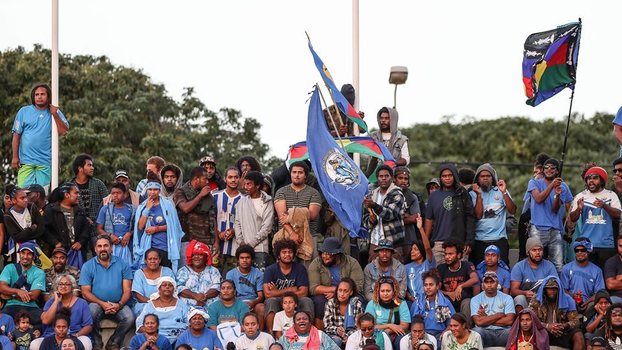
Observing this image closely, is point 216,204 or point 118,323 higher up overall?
point 216,204

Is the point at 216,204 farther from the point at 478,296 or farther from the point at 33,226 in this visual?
the point at 478,296

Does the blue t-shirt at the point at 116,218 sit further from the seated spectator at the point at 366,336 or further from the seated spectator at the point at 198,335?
the seated spectator at the point at 366,336

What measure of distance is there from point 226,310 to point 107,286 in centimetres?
157

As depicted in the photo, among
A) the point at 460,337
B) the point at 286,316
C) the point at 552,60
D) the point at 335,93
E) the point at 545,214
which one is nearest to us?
the point at 460,337

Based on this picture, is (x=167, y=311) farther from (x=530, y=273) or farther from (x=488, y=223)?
(x=530, y=273)

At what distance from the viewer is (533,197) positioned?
68.8ft

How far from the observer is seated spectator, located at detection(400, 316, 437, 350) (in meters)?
19.1

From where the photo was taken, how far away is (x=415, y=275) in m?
20.2

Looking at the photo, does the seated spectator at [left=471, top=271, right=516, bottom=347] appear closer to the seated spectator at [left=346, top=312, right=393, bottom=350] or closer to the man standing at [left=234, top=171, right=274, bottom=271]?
the seated spectator at [left=346, top=312, right=393, bottom=350]

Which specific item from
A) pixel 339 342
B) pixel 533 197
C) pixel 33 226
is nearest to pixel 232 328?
pixel 339 342

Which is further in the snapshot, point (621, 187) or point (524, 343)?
point (621, 187)

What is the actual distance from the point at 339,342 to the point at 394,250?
1.68 m

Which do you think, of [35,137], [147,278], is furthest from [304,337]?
[35,137]

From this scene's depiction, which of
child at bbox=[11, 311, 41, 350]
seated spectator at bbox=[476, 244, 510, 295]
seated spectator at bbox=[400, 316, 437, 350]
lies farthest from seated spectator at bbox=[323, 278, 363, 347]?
child at bbox=[11, 311, 41, 350]
